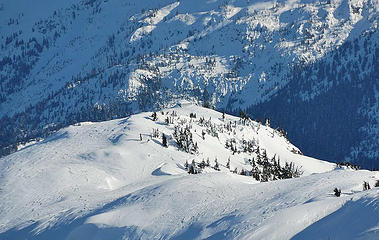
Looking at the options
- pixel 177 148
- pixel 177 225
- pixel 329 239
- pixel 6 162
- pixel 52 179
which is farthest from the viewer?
pixel 177 148

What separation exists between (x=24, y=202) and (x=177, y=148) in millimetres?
33681

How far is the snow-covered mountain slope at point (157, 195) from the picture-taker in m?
35.2

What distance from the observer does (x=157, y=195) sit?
158 ft

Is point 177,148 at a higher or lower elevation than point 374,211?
lower

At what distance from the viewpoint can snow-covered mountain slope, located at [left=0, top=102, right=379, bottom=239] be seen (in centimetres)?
3516

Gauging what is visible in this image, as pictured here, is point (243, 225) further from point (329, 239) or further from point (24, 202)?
point (24, 202)

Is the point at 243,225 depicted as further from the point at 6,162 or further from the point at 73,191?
the point at 6,162

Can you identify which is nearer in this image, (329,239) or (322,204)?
(329,239)

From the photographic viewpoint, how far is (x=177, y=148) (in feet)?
299

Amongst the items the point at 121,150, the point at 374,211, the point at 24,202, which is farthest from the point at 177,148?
the point at 374,211

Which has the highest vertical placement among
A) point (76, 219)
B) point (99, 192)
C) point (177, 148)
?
point (76, 219)

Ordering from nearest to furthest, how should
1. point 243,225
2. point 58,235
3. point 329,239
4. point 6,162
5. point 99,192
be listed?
point 329,239 → point 243,225 → point 58,235 → point 99,192 → point 6,162

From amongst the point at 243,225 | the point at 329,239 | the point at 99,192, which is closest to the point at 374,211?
the point at 329,239

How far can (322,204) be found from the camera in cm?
3678
